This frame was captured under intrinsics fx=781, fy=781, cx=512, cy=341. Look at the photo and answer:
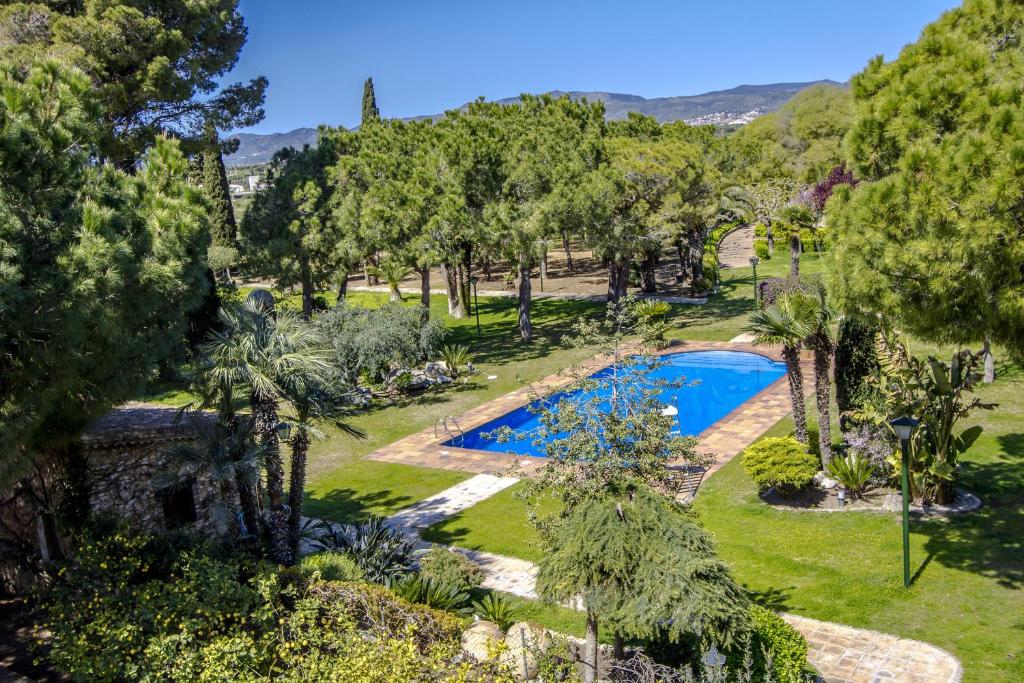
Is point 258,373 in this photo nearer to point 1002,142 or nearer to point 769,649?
point 769,649

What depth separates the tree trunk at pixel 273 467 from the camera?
12391 millimetres

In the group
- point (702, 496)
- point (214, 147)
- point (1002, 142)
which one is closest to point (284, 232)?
point (214, 147)

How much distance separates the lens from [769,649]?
28.8 ft

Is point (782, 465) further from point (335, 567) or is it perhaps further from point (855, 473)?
point (335, 567)

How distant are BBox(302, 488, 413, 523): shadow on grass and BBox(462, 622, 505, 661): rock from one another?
582 centimetres

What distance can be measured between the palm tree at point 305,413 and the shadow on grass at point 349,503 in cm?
305

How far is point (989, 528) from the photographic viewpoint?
12.8 m

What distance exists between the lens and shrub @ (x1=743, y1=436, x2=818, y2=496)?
573 inches

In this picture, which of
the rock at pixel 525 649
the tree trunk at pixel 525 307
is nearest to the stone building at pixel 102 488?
the rock at pixel 525 649

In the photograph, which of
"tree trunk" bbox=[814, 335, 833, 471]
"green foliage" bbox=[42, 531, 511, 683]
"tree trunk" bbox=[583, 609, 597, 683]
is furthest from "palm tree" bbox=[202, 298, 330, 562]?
"tree trunk" bbox=[814, 335, 833, 471]

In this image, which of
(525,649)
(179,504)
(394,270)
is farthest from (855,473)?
(394,270)

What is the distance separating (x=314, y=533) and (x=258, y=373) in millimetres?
4275

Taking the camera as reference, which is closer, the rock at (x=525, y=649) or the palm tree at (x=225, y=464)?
the rock at (x=525, y=649)

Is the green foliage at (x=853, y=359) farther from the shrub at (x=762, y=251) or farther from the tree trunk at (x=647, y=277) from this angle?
the shrub at (x=762, y=251)
